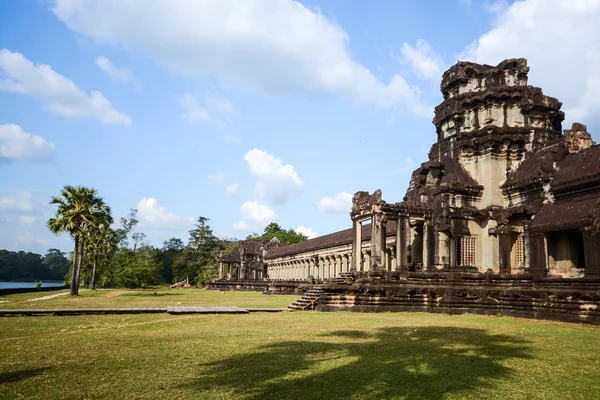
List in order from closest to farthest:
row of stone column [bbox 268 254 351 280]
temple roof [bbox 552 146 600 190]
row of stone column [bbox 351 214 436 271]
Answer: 1. temple roof [bbox 552 146 600 190]
2. row of stone column [bbox 351 214 436 271]
3. row of stone column [bbox 268 254 351 280]

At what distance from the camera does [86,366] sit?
751cm

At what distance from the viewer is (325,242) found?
161ft

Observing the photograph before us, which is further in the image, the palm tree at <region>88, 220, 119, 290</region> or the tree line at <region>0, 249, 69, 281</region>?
the tree line at <region>0, 249, 69, 281</region>

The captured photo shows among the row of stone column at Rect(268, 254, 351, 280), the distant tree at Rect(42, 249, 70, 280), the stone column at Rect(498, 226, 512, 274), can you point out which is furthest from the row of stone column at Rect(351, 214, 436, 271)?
the distant tree at Rect(42, 249, 70, 280)

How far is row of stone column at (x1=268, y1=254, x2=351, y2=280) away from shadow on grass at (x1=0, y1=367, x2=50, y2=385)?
37773 millimetres

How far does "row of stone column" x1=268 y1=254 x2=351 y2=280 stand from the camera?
4691 centimetres

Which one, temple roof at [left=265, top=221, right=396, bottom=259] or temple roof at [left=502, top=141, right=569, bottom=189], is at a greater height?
temple roof at [left=502, top=141, right=569, bottom=189]

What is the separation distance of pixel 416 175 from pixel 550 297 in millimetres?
12970

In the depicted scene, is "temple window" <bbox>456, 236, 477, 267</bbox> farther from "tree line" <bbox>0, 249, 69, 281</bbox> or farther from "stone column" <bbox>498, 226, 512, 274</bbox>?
"tree line" <bbox>0, 249, 69, 281</bbox>

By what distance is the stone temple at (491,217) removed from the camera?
18.0 m

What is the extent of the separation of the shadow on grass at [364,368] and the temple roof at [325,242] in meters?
23.6

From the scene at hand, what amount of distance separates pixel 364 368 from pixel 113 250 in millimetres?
58889

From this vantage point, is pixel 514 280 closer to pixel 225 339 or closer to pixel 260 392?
pixel 225 339

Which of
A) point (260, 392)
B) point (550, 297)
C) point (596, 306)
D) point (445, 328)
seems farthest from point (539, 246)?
point (260, 392)
